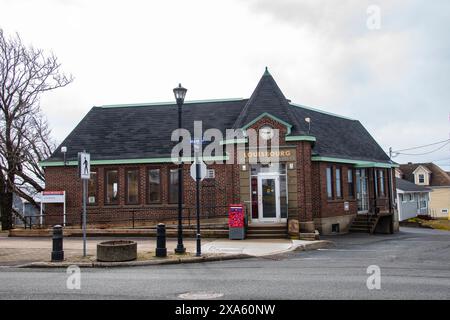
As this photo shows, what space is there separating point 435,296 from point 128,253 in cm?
868

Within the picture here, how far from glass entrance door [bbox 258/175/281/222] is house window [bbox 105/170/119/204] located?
805 centimetres

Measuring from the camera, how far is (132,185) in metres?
24.9

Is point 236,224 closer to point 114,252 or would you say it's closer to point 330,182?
point 114,252

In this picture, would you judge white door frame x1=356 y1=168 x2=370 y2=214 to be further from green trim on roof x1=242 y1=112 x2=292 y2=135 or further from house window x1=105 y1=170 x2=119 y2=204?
house window x1=105 y1=170 x2=119 y2=204

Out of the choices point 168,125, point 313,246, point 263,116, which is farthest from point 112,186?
point 313,246

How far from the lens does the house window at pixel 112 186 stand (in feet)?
81.6

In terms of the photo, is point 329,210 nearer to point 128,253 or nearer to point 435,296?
point 128,253

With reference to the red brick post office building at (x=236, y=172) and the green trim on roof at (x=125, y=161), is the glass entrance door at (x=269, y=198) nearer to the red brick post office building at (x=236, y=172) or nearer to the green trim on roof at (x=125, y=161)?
the red brick post office building at (x=236, y=172)

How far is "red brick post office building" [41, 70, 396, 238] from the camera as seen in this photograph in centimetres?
2189

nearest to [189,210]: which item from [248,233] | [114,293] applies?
[248,233]

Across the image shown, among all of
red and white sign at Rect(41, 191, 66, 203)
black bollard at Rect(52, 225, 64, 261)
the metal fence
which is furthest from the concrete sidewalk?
the metal fence

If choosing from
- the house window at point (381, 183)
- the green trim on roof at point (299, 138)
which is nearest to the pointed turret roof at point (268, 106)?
the green trim on roof at point (299, 138)

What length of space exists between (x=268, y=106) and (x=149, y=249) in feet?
32.8
